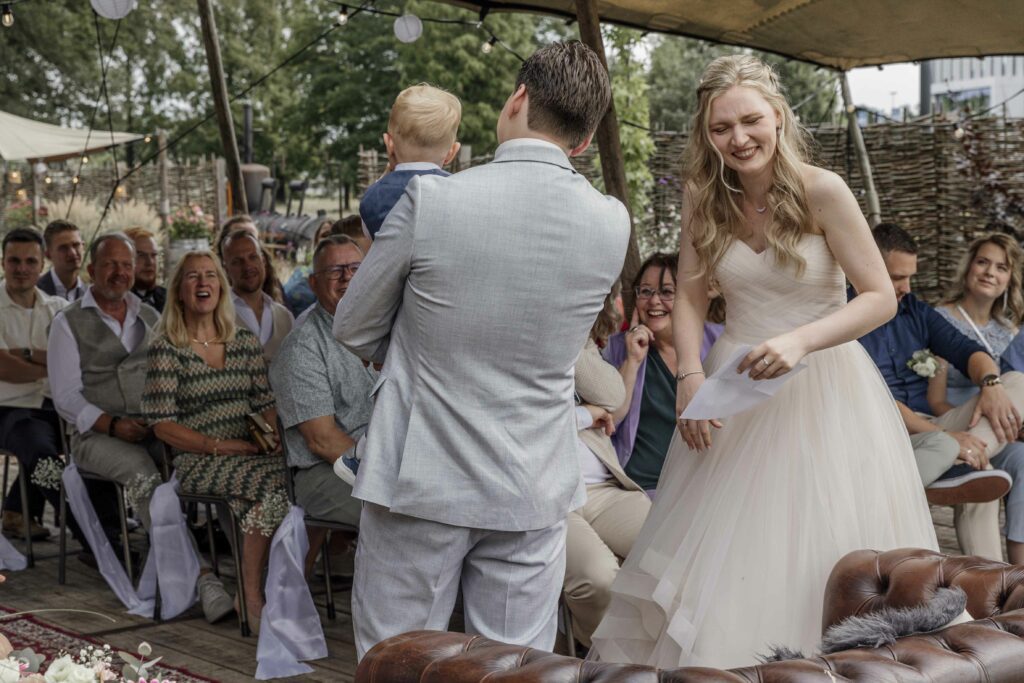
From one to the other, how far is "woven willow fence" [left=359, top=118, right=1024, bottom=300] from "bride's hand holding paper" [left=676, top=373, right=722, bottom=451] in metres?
6.39

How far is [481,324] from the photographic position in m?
2.14

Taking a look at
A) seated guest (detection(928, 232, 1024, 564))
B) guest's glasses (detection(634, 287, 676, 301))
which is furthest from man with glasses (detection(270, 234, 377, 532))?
seated guest (detection(928, 232, 1024, 564))

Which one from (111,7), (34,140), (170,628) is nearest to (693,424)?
(170,628)

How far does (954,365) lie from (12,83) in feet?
107

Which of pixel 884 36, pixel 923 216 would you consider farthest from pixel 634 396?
pixel 923 216

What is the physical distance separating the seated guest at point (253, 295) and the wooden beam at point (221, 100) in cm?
222

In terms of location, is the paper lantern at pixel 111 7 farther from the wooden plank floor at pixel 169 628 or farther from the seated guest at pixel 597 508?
the seated guest at pixel 597 508

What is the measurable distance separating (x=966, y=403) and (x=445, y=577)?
10.2 feet

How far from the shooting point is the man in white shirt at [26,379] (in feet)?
18.4

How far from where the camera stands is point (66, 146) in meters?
18.2

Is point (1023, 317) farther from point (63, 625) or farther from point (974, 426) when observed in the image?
point (63, 625)

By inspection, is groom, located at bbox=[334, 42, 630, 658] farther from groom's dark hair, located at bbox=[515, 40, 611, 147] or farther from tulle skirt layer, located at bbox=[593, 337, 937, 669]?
tulle skirt layer, located at bbox=[593, 337, 937, 669]

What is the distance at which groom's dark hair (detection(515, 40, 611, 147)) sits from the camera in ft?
7.14

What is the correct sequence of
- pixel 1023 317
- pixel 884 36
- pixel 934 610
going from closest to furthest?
pixel 934 610 → pixel 1023 317 → pixel 884 36
